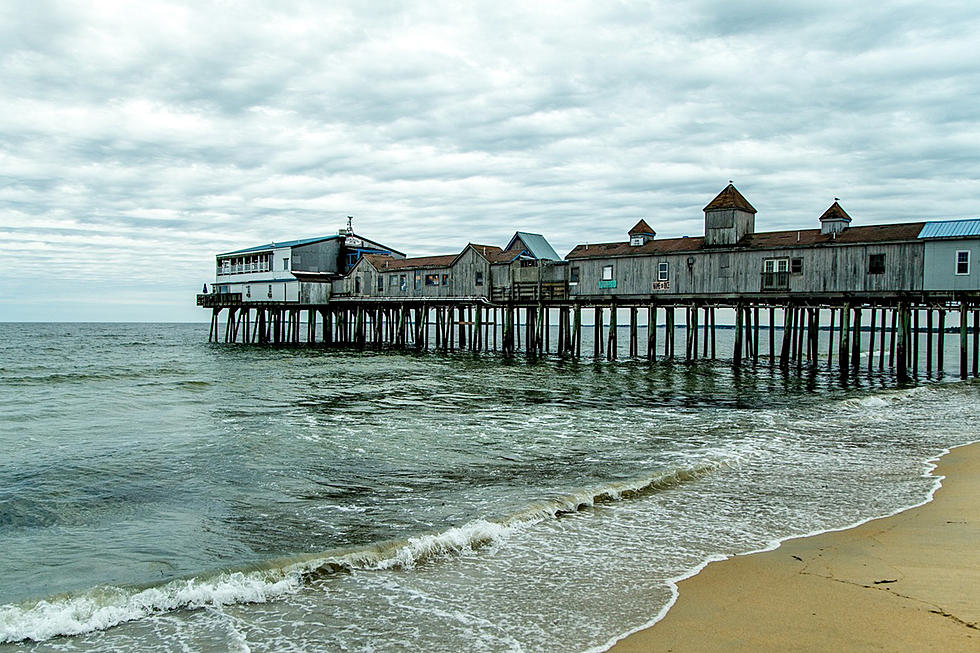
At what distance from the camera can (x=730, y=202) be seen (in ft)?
110

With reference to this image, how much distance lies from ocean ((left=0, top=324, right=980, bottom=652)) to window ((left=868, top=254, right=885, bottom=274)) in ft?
28.2

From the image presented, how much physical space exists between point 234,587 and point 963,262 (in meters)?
28.9

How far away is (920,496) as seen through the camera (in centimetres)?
966


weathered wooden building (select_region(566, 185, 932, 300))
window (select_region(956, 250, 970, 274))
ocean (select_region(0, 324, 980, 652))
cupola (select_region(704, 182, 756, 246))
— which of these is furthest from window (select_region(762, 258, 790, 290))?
ocean (select_region(0, 324, 980, 652))

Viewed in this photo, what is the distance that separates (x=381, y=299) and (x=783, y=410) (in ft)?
114

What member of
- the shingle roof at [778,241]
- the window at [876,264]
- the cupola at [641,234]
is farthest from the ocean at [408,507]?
the cupola at [641,234]

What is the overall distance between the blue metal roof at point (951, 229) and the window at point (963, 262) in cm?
64

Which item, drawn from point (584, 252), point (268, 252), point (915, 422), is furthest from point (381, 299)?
point (915, 422)

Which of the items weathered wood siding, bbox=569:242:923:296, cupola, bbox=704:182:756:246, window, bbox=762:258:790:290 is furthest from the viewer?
cupola, bbox=704:182:756:246

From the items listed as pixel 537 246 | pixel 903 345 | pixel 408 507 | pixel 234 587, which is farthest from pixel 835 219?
pixel 234 587

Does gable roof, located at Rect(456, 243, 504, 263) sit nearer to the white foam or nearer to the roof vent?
the roof vent

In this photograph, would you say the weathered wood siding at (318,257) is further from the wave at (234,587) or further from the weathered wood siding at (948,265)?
the wave at (234,587)

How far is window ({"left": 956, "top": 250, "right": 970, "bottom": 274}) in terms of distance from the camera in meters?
27.2

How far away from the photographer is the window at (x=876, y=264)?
95.6 ft
